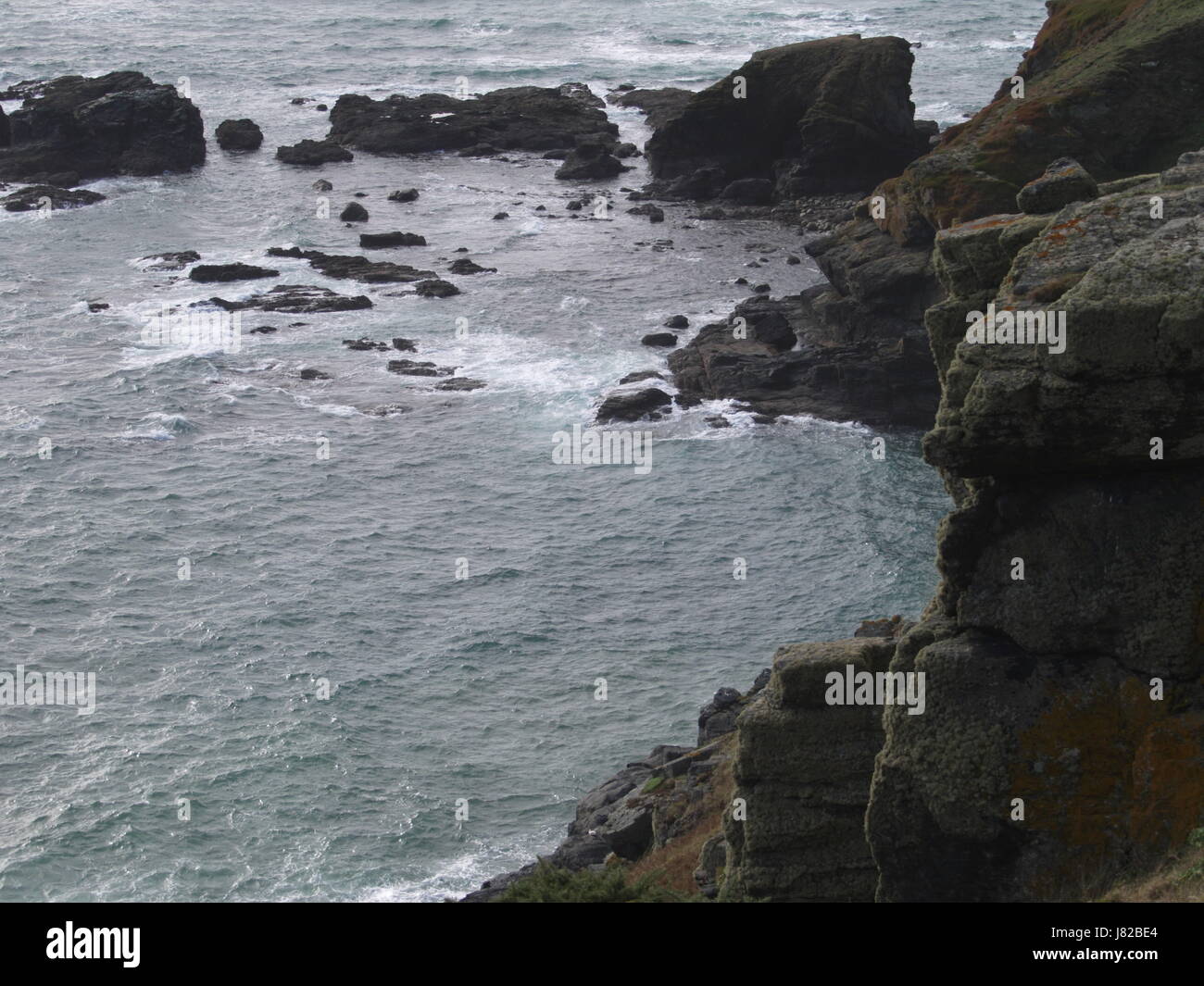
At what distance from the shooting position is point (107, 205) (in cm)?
10925

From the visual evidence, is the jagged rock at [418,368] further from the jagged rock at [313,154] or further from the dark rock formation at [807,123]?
the jagged rock at [313,154]

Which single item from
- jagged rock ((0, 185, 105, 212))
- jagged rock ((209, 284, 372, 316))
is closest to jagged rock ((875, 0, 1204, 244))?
jagged rock ((209, 284, 372, 316))

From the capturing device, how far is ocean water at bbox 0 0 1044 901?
4728cm

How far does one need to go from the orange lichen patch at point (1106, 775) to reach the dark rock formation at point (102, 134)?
10443 cm

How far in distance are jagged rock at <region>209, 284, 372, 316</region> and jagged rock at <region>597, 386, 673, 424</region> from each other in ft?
69.3

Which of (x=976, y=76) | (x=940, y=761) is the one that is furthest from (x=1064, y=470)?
(x=976, y=76)

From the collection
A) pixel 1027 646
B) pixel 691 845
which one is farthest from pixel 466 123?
pixel 1027 646

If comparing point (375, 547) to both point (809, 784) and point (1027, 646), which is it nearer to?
point (809, 784)

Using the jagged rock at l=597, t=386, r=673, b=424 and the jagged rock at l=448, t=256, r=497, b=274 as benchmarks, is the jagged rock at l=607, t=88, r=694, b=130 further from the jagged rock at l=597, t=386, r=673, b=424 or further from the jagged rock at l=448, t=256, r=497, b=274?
the jagged rock at l=597, t=386, r=673, b=424

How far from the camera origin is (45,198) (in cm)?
10850

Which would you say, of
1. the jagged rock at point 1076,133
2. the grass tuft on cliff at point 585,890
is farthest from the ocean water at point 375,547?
the grass tuft on cliff at point 585,890

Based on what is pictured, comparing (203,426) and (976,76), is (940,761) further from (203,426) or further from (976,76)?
(976,76)

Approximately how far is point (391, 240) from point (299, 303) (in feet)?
40.1

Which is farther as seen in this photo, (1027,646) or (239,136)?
(239,136)
